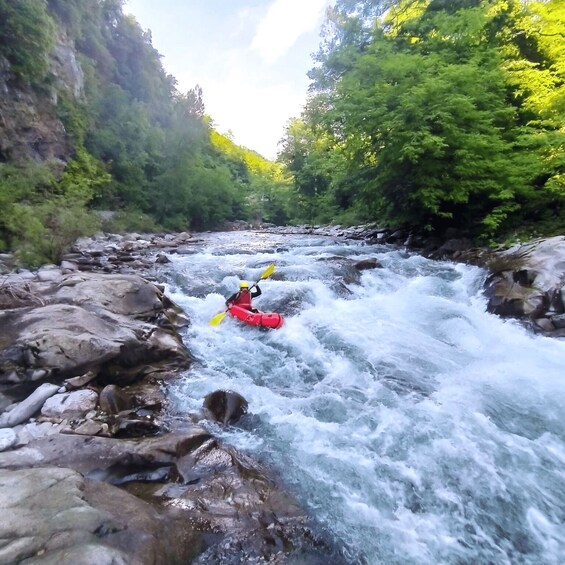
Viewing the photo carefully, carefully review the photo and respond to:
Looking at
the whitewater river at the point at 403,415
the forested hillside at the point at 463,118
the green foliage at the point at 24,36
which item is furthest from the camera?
the green foliage at the point at 24,36

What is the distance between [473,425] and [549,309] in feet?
10.9

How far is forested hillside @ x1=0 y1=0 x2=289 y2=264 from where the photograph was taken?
361 inches

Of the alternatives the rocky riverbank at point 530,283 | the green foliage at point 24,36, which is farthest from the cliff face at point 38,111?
the rocky riverbank at point 530,283

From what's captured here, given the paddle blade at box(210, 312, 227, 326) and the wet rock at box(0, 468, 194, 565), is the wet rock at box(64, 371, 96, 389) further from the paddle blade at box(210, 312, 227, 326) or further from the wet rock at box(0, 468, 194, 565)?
the paddle blade at box(210, 312, 227, 326)

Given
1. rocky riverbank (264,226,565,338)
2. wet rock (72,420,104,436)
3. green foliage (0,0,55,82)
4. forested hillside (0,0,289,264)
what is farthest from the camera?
green foliage (0,0,55,82)

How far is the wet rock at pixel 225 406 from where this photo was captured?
3709 mm

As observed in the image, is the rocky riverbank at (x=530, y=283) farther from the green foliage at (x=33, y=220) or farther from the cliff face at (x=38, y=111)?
the cliff face at (x=38, y=111)

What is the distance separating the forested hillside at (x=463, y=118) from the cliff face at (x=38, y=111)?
1095 centimetres

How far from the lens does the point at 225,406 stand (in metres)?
3.78

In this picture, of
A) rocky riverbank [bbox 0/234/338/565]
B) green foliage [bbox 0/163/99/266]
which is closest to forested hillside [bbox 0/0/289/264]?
green foliage [bbox 0/163/99/266]

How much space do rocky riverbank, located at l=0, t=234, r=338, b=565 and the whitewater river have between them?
0.94 ft

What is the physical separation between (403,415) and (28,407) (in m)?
3.46

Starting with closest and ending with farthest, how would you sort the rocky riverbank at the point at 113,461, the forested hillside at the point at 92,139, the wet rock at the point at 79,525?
the wet rock at the point at 79,525 < the rocky riverbank at the point at 113,461 < the forested hillside at the point at 92,139

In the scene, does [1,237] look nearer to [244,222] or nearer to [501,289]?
[501,289]
